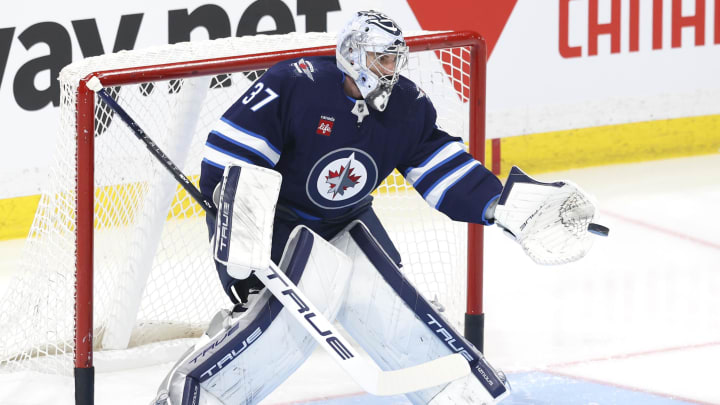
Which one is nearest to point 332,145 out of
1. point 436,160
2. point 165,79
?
point 436,160

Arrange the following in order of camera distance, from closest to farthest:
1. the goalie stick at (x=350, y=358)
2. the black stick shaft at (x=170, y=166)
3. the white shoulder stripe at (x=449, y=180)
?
the goalie stick at (x=350, y=358), the black stick shaft at (x=170, y=166), the white shoulder stripe at (x=449, y=180)

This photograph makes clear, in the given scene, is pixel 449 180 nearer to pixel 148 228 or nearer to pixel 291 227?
pixel 291 227

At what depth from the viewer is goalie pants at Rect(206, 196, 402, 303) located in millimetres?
3127

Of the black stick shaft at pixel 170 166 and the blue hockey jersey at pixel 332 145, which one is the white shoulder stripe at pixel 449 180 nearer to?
the blue hockey jersey at pixel 332 145

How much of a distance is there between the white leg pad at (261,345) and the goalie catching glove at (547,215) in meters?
0.42

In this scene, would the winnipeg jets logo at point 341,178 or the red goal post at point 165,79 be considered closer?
the winnipeg jets logo at point 341,178

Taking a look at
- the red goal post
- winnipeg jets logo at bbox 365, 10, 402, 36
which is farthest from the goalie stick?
winnipeg jets logo at bbox 365, 10, 402, 36

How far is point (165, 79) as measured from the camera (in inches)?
137

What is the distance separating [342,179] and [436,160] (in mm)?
265

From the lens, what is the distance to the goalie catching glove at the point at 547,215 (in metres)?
3.14

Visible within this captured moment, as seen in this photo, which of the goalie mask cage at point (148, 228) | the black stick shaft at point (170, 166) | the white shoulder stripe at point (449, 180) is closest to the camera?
the black stick shaft at point (170, 166)

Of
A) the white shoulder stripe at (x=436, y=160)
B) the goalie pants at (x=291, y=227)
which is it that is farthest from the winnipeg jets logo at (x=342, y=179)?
the white shoulder stripe at (x=436, y=160)

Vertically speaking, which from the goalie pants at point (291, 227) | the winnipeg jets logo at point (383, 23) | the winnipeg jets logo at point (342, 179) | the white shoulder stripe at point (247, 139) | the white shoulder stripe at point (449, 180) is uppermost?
the winnipeg jets logo at point (383, 23)

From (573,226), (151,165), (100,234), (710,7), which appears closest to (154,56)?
(151,165)
